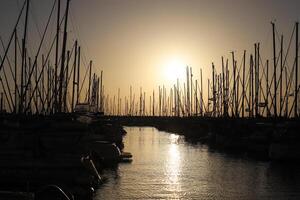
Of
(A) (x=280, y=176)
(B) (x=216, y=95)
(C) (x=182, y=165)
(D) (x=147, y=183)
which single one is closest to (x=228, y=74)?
(B) (x=216, y=95)

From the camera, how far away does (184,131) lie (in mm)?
127625

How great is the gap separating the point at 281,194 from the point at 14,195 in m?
21.3

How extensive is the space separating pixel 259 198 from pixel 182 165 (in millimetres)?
20337

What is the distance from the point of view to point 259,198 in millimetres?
31875

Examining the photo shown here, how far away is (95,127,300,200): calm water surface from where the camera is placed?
1302 inches

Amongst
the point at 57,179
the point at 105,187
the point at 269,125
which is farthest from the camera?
the point at 269,125

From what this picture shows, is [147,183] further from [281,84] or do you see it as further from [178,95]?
[178,95]

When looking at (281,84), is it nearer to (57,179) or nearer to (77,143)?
(77,143)

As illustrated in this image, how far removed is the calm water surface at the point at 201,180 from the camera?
1302 inches

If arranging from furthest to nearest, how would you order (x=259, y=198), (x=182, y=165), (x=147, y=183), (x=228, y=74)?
(x=228, y=74) < (x=182, y=165) < (x=147, y=183) < (x=259, y=198)

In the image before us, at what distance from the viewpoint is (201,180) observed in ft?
132

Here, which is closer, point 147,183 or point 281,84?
point 147,183

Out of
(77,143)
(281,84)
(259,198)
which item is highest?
(281,84)

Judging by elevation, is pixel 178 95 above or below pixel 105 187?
above
